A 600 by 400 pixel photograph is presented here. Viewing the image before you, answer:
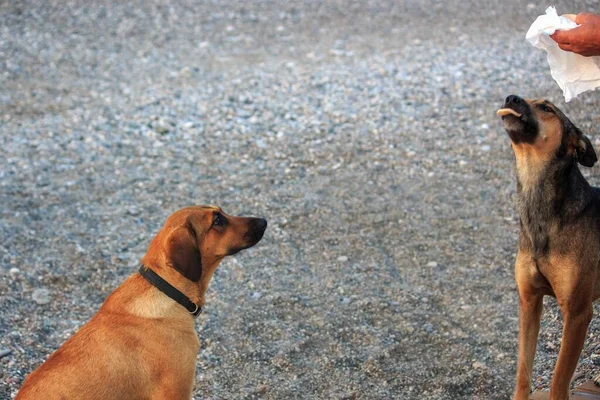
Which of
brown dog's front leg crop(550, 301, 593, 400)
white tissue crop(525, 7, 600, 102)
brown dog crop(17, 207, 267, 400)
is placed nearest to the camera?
brown dog crop(17, 207, 267, 400)

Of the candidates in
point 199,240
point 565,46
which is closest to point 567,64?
point 565,46

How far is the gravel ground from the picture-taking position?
5.71m

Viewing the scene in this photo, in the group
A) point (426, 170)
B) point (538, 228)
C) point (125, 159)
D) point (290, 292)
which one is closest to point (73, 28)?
point (125, 159)

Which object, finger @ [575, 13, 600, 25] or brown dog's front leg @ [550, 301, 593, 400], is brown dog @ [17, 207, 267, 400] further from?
finger @ [575, 13, 600, 25]

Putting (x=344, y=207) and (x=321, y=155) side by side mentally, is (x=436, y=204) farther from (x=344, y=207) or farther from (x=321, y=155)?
(x=321, y=155)

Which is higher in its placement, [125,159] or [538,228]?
[538,228]

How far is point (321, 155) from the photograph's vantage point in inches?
348

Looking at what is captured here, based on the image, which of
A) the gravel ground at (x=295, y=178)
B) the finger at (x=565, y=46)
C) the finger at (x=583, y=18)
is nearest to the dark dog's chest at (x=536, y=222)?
the finger at (x=565, y=46)

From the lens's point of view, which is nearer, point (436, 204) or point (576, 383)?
point (576, 383)

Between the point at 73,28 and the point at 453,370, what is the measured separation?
32.3ft

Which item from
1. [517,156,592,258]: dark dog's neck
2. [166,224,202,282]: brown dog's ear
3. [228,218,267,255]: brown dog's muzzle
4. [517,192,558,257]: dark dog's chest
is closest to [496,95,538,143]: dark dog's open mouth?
[517,156,592,258]: dark dog's neck

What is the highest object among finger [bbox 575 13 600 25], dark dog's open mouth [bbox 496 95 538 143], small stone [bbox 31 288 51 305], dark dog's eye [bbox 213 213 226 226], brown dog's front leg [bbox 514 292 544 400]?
finger [bbox 575 13 600 25]

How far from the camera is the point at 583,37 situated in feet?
14.9

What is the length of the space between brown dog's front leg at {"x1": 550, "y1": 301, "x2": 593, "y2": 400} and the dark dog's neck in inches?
13.9
